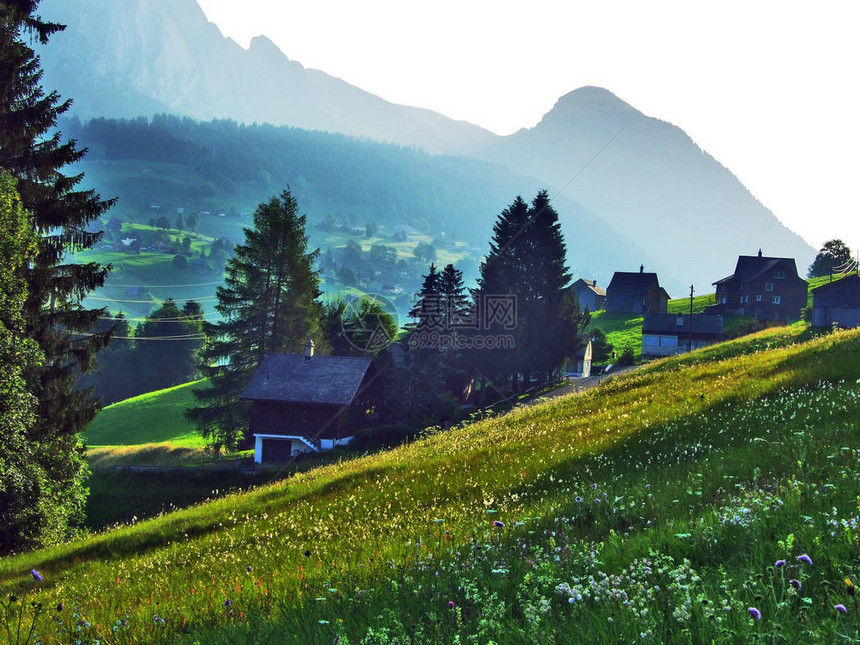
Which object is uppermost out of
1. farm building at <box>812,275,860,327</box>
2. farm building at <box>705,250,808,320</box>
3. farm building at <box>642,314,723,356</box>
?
farm building at <box>705,250,808,320</box>

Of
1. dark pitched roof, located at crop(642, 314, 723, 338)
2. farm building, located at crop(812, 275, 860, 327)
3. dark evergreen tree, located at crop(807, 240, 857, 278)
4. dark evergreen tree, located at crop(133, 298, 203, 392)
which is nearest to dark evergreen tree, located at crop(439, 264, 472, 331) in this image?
dark pitched roof, located at crop(642, 314, 723, 338)

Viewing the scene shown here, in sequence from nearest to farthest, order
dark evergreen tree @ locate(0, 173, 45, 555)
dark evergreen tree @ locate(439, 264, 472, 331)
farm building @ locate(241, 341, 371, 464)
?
dark evergreen tree @ locate(0, 173, 45, 555), farm building @ locate(241, 341, 371, 464), dark evergreen tree @ locate(439, 264, 472, 331)

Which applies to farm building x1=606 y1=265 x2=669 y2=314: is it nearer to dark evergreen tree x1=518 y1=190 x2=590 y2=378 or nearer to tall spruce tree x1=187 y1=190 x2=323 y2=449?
dark evergreen tree x1=518 y1=190 x2=590 y2=378

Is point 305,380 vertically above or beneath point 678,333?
beneath

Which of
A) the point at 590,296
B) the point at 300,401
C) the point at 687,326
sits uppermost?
the point at 590,296

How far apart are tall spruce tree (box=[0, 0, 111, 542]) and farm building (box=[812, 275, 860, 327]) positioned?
2827 inches

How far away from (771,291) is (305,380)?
80.8 metres

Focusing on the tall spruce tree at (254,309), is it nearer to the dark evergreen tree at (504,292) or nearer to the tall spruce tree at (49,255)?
the dark evergreen tree at (504,292)

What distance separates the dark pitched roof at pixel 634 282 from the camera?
4729 inches

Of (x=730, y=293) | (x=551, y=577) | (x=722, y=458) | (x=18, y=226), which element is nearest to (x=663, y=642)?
(x=551, y=577)

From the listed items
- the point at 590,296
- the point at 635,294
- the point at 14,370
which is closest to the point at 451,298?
the point at 14,370

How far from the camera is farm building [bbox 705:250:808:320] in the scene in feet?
326

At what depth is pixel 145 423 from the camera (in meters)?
72.4

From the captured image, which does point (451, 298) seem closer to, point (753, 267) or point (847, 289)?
point (847, 289)
